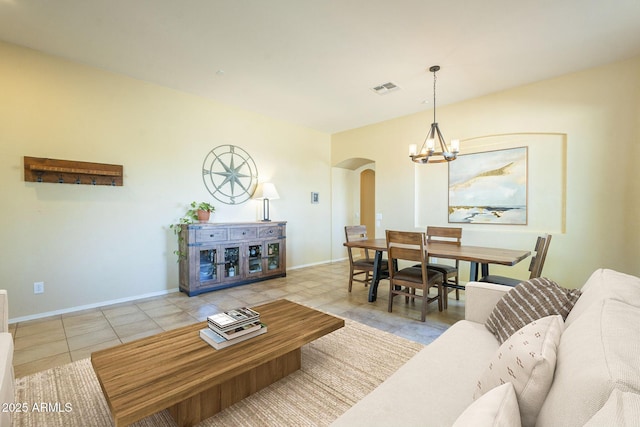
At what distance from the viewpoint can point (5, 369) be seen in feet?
4.30

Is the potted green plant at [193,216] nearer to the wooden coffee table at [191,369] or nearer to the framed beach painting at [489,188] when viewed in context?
the wooden coffee table at [191,369]

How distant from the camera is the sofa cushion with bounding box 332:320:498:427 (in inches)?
40.1

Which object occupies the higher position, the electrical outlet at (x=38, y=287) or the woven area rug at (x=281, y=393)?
the electrical outlet at (x=38, y=287)

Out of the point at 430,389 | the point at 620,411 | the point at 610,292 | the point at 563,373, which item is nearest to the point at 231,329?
the point at 430,389

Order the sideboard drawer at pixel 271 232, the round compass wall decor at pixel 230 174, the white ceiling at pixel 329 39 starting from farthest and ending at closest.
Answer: the sideboard drawer at pixel 271 232, the round compass wall decor at pixel 230 174, the white ceiling at pixel 329 39

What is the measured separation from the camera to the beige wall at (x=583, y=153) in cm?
330

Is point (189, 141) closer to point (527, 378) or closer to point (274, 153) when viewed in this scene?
point (274, 153)

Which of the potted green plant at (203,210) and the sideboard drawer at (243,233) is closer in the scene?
the potted green plant at (203,210)

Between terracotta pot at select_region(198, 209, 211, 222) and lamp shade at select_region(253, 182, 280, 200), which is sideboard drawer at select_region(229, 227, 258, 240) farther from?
lamp shade at select_region(253, 182, 280, 200)

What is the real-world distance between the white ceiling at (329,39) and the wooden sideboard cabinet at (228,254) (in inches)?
81.7

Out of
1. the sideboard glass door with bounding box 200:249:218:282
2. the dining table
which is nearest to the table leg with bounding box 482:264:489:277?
the dining table

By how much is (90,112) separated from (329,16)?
10.1 feet

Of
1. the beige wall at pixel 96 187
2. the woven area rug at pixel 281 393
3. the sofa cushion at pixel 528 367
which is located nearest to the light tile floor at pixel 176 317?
the woven area rug at pixel 281 393

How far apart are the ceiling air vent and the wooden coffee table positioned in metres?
3.26
